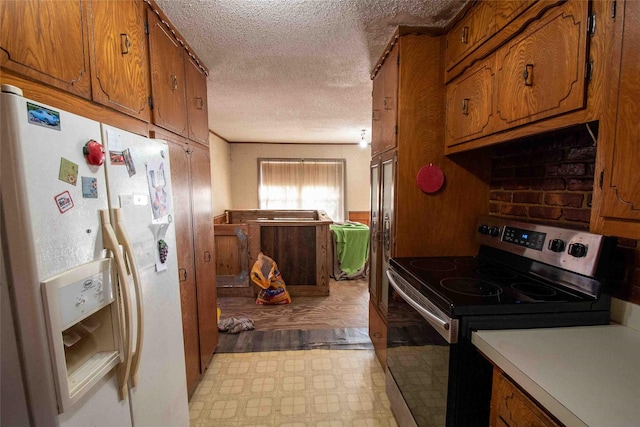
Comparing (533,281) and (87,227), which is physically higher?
(87,227)

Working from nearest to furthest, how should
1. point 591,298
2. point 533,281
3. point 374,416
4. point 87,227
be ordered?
point 87,227 < point 591,298 < point 533,281 < point 374,416

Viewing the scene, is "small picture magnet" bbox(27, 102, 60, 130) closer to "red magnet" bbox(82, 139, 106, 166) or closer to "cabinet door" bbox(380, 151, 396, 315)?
"red magnet" bbox(82, 139, 106, 166)

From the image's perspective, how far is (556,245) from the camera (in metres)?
1.15

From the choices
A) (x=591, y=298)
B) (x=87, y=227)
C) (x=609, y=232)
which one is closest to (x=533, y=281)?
(x=591, y=298)

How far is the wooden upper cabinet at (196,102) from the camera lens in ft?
6.29

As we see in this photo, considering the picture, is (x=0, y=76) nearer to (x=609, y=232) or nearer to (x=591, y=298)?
(x=609, y=232)

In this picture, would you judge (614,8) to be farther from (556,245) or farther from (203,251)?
(203,251)

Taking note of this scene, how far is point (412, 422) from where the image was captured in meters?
1.33

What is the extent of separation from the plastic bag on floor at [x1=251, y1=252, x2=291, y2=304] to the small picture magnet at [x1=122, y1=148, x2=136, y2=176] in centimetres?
248

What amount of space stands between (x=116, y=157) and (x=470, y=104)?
1.54 meters

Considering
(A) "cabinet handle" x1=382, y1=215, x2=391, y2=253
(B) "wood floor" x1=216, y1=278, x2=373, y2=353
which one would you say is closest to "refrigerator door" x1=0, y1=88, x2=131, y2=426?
(A) "cabinet handle" x1=382, y1=215, x2=391, y2=253

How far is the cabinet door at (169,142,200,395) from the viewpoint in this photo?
166cm

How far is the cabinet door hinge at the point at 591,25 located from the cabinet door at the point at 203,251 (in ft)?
6.47

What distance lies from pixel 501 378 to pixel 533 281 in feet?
1.86
